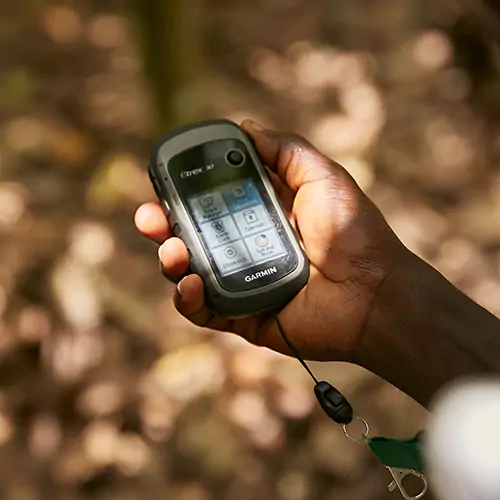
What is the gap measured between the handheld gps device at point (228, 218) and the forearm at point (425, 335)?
0.44ft

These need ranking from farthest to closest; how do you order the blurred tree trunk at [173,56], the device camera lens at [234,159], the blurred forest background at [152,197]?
1. the blurred tree trunk at [173,56]
2. the blurred forest background at [152,197]
3. the device camera lens at [234,159]

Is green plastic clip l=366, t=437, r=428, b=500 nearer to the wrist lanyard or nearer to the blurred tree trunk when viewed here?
the wrist lanyard

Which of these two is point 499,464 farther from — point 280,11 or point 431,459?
point 280,11

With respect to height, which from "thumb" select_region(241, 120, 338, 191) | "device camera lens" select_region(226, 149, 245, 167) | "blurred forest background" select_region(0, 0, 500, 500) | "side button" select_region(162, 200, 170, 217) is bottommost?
"blurred forest background" select_region(0, 0, 500, 500)

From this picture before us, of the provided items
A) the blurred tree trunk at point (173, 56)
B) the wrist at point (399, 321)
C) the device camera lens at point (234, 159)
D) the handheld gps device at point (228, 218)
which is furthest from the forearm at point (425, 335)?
the blurred tree trunk at point (173, 56)

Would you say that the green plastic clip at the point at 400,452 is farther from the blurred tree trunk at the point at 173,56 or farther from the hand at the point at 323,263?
the blurred tree trunk at the point at 173,56

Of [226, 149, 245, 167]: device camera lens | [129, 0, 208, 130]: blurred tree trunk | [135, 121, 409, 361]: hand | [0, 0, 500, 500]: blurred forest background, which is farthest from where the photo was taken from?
[129, 0, 208, 130]: blurred tree trunk

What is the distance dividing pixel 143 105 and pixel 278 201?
91 cm

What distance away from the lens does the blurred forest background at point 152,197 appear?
1.45 metres

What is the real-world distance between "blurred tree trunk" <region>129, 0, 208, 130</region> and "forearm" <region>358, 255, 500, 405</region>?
83cm

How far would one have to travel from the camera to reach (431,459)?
670mm

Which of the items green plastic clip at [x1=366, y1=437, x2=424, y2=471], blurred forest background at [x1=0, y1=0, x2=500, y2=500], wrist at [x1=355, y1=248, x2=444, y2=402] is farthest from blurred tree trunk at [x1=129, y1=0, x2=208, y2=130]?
green plastic clip at [x1=366, y1=437, x2=424, y2=471]

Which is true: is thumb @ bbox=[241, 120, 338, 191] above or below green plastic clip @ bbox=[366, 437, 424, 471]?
above

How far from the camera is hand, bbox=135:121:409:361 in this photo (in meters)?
1.02
